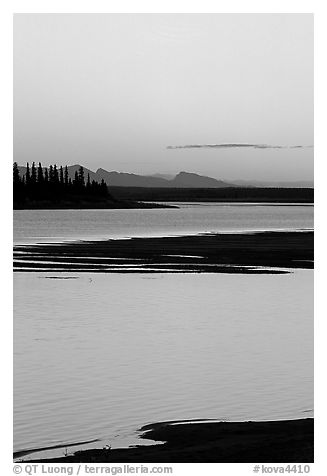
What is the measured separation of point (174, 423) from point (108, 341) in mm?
7503

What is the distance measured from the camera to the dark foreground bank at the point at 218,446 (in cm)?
1306

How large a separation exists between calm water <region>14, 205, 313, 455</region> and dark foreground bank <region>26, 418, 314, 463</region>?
52cm

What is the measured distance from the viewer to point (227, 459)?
12961 mm

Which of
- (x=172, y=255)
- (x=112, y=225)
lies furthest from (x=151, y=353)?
(x=112, y=225)

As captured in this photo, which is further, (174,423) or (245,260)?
(245,260)

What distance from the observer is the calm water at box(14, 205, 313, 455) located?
51.7 feet

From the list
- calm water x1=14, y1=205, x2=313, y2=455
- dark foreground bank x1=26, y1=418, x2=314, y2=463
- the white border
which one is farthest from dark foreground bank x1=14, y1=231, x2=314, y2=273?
dark foreground bank x1=26, y1=418, x2=314, y2=463

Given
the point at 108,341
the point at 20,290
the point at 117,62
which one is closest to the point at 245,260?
the point at 20,290

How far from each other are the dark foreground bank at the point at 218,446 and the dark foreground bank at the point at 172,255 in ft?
70.2

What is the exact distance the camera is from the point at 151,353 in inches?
827

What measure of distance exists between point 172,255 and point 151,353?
24.0m

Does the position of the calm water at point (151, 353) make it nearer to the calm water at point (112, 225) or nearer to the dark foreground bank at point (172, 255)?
the dark foreground bank at point (172, 255)

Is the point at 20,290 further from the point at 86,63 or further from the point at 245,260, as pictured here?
the point at 245,260

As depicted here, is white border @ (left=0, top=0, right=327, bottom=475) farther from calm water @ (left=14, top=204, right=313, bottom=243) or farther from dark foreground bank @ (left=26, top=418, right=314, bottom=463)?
calm water @ (left=14, top=204, right=313, bottom=243)
